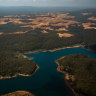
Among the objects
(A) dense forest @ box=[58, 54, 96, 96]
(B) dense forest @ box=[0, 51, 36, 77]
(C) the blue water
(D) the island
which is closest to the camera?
(A) dense forest @ box=[58, 54, 96, 96]

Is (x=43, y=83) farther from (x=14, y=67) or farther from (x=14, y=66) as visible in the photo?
(x=14, y=66)

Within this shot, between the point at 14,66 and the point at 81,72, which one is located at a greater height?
the point at 81,72

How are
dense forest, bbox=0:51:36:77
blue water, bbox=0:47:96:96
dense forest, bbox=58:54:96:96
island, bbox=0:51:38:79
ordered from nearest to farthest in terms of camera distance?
dense forest, bbox=58:54:96:96 → blue water, bbox=0:47:96:96 → island, bbox=0:51:38:79 → dense forest, bbox=0:51:36:77

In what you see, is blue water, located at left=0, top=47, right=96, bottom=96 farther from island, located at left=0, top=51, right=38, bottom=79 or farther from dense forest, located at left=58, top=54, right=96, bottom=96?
dense forest, located at left=58, top=54, right=96, bottom=96

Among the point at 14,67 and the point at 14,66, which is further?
the point at 14,66

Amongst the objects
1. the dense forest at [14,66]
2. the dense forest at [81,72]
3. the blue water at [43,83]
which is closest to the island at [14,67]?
the dense forest at [14,66]

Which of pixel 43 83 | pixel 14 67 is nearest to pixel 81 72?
pixel 43 83

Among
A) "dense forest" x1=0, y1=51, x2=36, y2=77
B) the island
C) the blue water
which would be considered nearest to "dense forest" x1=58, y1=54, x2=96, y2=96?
the blue water
